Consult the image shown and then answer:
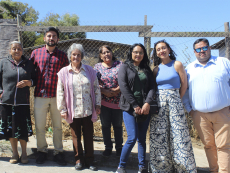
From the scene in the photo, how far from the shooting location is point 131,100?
9.61 feet

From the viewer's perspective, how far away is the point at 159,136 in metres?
2.96

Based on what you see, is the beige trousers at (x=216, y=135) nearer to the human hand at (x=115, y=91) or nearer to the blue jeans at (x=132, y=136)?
the blue jeans at (x=132, y=136)

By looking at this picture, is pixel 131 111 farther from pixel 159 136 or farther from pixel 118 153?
pixel 118 153

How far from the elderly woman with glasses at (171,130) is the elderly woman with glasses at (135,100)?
156 mm

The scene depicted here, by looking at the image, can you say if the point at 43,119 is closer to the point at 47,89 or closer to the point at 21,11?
the point at 47,89

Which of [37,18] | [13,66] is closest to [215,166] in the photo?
[13,66]

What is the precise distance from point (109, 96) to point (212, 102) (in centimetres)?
159

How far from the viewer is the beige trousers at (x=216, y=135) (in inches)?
116

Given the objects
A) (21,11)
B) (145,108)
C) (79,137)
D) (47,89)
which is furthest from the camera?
(21,11)

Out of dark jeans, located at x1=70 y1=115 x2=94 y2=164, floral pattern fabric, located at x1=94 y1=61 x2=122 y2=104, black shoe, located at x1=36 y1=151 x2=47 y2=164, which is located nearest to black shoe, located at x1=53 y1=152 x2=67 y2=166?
black shoe, located at x1=36 y1=151 x2=47 y2=164

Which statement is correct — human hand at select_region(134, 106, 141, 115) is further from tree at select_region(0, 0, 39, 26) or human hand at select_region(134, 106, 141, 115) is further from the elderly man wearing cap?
tree at select_region(0, 0, 39, 26)

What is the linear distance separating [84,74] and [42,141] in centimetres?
139

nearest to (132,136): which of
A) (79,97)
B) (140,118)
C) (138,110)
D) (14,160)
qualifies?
(140,118)

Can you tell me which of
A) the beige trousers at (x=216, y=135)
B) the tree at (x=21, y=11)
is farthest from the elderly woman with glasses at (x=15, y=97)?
the tree at (x=21, y=11)
